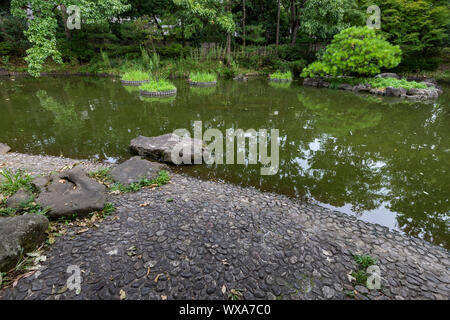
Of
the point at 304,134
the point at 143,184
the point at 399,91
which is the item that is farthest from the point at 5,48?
the point at 399,91

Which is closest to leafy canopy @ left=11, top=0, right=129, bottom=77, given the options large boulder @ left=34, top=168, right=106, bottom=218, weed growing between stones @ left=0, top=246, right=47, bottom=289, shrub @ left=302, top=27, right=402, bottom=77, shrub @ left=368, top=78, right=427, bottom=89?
large boulder @ left=34, top=168, right=106, bottom=218

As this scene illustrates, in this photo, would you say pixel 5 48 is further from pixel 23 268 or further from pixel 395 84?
pixel 395 84

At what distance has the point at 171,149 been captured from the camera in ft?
15.3

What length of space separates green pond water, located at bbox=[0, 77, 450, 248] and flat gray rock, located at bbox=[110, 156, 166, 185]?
0.61 meters

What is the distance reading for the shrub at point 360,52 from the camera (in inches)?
439

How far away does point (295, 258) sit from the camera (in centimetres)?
232

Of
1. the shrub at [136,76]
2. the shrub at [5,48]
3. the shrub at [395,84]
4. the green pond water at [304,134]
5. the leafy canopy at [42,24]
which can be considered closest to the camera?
the green pond water at [304,134]

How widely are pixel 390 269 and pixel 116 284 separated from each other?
2380mm

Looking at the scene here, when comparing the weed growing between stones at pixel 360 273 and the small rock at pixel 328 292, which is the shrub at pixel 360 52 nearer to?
the weed growing between stones at pixel 360 273

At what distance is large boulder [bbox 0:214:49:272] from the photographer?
6.79 feet

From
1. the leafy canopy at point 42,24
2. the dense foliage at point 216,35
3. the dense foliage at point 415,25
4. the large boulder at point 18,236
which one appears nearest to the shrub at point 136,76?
the dense foliage at point 216,35

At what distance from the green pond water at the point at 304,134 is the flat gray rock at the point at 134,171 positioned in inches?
24.2

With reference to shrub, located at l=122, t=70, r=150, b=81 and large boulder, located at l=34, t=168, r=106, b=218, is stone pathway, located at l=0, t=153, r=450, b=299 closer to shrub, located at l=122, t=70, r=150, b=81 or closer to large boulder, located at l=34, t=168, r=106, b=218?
large boulder, located at l=34, t=168, r=106, b=218

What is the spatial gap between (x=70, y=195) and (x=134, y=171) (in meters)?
1.03
